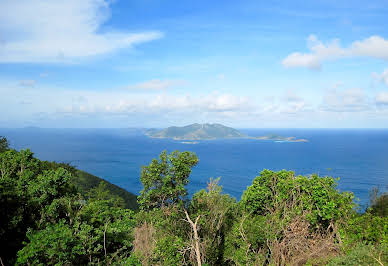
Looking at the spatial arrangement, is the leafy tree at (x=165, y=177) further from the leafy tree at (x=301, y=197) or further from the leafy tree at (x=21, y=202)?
the leafy tree at (x=301, y=197)

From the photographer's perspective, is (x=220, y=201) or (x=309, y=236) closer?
(x=309, y=236)

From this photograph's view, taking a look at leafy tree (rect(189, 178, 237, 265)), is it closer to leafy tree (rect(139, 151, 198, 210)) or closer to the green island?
the green island

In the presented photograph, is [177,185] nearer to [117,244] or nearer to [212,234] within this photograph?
[117,244]

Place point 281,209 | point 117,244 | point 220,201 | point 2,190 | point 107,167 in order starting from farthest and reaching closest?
point 107,167, point 220,201, point 281,209, point 117,244, point 2,190

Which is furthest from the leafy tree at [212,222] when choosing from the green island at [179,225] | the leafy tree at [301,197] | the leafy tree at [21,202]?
the leafy tree at [21,202]

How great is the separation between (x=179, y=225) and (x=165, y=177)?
2.87m

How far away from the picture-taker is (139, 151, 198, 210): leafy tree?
8.73 m

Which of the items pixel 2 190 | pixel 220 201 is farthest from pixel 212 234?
pixel 2 190

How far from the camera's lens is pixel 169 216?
9.63 m

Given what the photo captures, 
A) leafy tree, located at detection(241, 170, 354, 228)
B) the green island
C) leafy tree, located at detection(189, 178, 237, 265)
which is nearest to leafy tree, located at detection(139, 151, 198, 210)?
the green island

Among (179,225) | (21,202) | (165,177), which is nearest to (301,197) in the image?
(179,225)

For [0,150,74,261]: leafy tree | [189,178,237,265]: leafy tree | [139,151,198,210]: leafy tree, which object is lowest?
[189,178,237,265]: leafy tree

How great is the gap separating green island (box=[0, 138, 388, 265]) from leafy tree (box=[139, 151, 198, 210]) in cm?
4

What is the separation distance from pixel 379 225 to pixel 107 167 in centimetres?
9064
